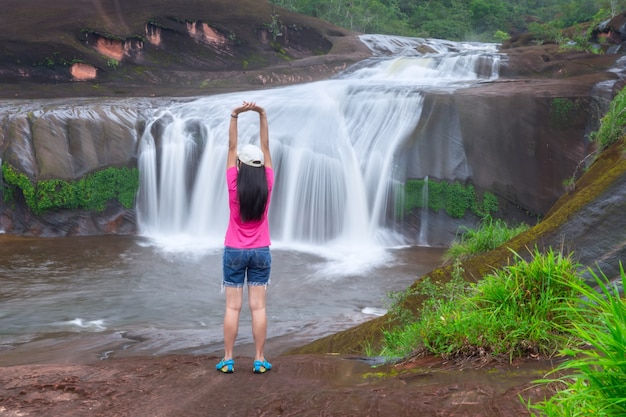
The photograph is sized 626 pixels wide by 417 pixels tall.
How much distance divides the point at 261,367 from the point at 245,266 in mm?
626

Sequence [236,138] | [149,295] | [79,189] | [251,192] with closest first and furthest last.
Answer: [251,192], [236,138], [149,295], [79,189]

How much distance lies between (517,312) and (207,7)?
21.6 meters

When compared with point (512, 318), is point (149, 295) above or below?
below

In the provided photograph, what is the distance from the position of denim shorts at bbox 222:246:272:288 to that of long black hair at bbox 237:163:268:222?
0.70 ft

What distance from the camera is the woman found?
3926mm

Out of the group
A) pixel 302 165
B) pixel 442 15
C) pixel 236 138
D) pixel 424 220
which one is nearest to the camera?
pixel 236 138

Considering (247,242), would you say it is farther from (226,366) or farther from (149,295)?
(149,295)

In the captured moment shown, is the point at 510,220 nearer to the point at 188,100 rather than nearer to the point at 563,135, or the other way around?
the point at 563,135

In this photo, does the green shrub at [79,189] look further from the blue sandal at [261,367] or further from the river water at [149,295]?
the blue sandal at [261,367]

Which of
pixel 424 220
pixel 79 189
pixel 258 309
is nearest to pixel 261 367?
pixel 258 309

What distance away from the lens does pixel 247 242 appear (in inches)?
157

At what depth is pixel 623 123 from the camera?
21.2ft

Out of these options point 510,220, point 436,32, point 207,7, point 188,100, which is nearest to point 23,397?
point 510,220

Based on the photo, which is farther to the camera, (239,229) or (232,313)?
(232,313)
